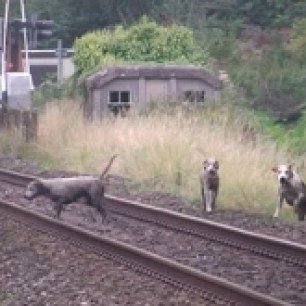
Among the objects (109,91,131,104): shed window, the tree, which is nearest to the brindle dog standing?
(109,91,131,104): shed window

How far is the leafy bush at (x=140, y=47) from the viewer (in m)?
31.6

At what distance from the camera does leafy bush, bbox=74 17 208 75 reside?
31594mm

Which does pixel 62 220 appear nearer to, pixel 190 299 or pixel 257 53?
pixel 190 299

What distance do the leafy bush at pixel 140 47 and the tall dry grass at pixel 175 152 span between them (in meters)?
7.94

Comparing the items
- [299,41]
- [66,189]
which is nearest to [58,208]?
[66,189]

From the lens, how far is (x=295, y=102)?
3247 cm

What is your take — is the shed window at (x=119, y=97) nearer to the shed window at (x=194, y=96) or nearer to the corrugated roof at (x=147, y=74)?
the corrugated roof at (x=147, y=74)

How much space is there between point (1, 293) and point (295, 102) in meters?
23.5

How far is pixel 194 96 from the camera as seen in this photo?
82.6 ft

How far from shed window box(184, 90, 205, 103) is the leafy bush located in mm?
5141

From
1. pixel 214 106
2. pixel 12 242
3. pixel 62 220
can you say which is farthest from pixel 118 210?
pixel 214 106

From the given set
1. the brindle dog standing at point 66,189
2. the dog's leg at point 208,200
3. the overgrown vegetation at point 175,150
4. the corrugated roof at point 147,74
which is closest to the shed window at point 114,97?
the corrugated roof at point 147,74

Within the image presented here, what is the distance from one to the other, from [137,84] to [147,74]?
0.34 metres

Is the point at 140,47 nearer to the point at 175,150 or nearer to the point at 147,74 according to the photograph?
the point at 147,74
